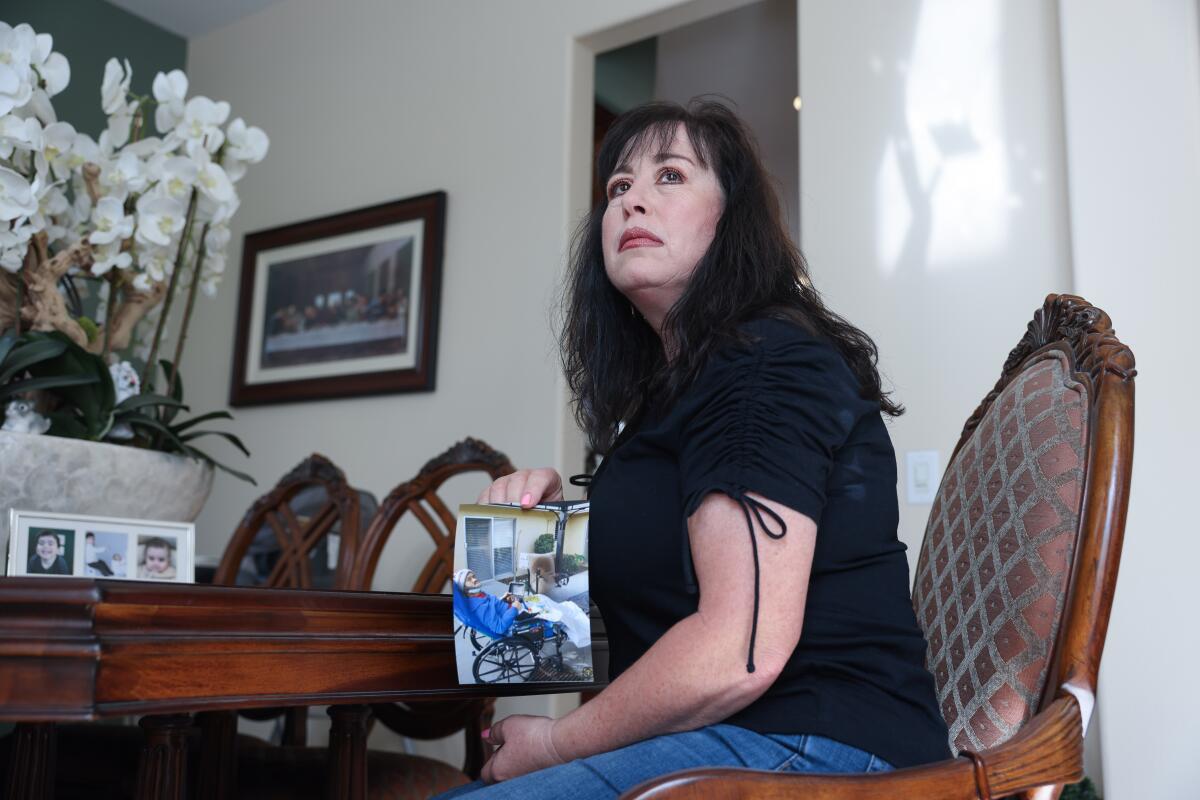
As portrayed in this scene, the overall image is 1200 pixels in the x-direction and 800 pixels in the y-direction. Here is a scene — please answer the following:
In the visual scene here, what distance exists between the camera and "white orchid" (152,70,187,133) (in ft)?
5.75

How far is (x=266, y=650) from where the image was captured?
3.09ft

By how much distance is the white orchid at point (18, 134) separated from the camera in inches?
59.4

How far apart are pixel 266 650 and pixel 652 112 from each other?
826 millimetres

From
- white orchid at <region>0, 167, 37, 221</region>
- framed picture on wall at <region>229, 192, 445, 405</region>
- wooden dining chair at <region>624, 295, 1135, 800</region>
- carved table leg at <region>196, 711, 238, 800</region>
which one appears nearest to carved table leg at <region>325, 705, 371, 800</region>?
carved table leg at <region>196, 711, 238, 800</region>

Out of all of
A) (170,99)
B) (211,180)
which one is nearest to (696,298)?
(211,180)

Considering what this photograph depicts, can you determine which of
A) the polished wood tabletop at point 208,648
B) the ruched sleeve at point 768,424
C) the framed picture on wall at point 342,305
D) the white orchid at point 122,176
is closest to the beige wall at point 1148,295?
the ruched sleeve at point 768,424

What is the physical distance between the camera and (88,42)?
13.8ft

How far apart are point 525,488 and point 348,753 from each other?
1.51ft

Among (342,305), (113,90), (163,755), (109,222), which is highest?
(342,305)

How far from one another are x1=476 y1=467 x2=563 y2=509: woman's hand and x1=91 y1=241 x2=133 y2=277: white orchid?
0.79 m

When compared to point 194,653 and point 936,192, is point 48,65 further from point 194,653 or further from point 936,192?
point 936,192

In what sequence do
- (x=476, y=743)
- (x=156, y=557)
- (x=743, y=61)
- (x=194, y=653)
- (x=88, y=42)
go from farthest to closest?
(x=743, y=61)
(x=88, y=42)
(x=476, y=743)
(x=156, y=557)
(x=194, y=653)

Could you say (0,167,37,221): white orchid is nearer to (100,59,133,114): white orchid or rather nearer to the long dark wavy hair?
(100,59,133,114): white orchid

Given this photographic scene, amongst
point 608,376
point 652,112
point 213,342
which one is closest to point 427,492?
point 608,376
